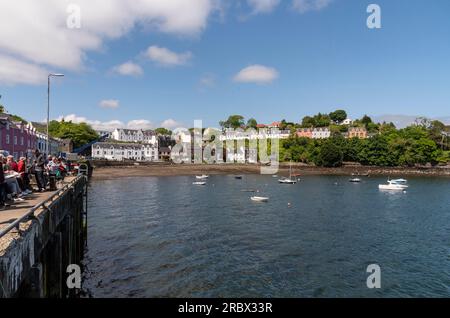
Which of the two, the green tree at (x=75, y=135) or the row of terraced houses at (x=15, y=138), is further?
the green tree at (x=75, y=135)

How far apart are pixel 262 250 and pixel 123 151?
152107mm

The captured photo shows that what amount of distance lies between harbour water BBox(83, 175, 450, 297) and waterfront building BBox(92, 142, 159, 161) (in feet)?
392

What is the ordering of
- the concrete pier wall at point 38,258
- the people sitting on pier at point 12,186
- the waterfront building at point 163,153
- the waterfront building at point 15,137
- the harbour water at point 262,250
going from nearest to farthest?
the concrete pier wall at point 38,258 < the people sitting on pier at point 12,186 < the harbour water at point 262,250 < the waterfront building at point 15,137 < the waterfront building at point 163,153

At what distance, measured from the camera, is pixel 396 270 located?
24672 millimetres

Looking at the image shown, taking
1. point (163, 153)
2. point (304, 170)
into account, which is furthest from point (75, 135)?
point (304, 170)

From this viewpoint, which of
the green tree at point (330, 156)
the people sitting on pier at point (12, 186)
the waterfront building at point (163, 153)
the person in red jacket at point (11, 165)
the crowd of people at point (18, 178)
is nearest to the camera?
the crowd of people at point (18, 178)

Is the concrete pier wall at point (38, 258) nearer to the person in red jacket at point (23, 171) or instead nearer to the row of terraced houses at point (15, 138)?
the person in red jacket at point (23, 171)

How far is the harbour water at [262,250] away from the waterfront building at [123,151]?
392ft

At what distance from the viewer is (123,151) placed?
169 meters

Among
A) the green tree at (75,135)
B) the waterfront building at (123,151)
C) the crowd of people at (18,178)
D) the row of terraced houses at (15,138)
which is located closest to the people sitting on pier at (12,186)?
the crowd of people at (18,178)

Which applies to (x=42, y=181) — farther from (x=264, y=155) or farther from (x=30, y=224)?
(x=264, y=155)

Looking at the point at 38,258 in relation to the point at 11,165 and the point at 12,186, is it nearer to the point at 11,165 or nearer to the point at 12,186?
the point at 12,186

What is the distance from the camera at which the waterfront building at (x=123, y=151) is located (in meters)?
162
